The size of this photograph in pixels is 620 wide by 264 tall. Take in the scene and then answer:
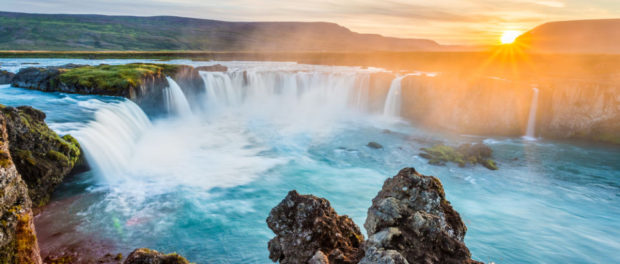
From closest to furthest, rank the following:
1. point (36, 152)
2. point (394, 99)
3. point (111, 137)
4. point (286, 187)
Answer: point (36, 152)
point (286, 187)
point (111, 137)
point (394, 99)

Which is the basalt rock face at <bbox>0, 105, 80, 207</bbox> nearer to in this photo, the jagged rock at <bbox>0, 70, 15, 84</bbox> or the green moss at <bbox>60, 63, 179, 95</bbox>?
the green moss at <bbox>60, 63, 179, 95</bbox>

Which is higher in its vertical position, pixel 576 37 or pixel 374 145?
pixel 576 37

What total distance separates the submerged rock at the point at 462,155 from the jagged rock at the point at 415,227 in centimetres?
1775

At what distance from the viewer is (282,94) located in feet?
156

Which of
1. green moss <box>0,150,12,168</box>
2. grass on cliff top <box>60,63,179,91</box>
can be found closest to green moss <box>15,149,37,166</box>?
green moss <box>0,150,12,168</box>

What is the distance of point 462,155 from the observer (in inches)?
931

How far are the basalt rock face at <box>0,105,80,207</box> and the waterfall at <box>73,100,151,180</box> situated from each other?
178cm

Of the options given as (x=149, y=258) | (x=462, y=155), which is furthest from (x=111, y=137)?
(x=462, y=155)

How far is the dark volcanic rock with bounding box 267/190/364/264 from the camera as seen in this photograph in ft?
20.1

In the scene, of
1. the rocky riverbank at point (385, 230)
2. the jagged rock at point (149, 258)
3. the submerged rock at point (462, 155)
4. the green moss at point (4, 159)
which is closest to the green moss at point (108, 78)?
the green moss at point (4, 159)

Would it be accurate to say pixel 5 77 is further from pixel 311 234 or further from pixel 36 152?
pixel 311 234

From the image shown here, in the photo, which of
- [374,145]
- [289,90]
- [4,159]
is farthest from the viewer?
[289,90]

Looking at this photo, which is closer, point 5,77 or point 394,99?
point 5,77

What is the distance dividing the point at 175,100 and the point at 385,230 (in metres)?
34.1
